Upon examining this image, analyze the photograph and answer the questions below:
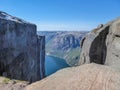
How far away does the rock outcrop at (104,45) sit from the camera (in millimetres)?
24389

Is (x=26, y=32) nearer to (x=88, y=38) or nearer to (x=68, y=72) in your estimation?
(x=88, y=38)

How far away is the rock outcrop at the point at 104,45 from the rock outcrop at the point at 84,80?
52.4 ft

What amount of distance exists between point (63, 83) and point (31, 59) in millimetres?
29016

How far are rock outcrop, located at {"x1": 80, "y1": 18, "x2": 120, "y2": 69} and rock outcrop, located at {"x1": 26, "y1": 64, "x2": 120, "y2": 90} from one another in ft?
52.4

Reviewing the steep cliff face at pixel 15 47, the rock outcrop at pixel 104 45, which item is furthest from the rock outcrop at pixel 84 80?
the steep cliff face at pixel 15 47

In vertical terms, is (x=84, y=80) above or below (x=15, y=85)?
above

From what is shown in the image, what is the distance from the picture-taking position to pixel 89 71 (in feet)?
25.6

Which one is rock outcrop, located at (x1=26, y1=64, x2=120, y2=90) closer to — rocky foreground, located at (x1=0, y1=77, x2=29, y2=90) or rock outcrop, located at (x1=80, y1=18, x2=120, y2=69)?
rocky foreground, located at (x1=0, y1=77, x2=29, y2=90)

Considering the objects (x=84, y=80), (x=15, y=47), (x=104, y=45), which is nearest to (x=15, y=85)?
(x=84, y=80)

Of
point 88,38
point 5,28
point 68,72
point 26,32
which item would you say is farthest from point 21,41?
point 68,72

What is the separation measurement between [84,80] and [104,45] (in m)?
21.9

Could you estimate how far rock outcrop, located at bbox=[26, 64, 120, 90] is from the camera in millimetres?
6746

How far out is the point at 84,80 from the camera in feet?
23.2

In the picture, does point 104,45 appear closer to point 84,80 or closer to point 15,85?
point 15,85
